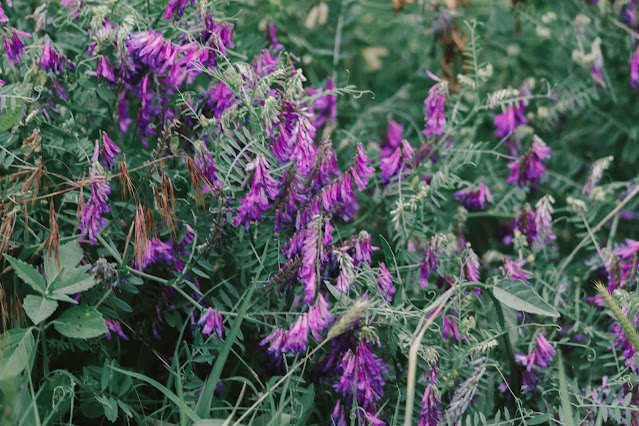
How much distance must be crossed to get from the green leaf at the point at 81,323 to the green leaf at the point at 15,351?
9 centimetres

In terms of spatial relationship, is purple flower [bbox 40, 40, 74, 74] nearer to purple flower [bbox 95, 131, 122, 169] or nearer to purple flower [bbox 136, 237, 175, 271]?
purple flower [bbox 95, 131, 122, 169]

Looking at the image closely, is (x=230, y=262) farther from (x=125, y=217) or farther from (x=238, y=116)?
(x=238, y=116)

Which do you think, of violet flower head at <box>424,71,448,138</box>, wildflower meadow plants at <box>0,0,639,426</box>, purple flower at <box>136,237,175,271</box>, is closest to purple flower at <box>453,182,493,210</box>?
wildflower meadow plants at <box>0,0,639,426</box>

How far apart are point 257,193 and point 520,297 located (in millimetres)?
751

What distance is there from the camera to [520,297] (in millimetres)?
1903

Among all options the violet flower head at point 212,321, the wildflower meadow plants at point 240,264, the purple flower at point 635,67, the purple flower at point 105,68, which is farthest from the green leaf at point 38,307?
the purple flower at point 635,67

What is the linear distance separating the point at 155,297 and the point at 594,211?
160 centimetres

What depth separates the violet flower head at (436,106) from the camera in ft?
7.47

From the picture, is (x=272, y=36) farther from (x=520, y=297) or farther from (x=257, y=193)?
(x=520, y=297)

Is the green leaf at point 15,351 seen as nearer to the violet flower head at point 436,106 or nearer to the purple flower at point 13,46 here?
the purple flower at point 13,46

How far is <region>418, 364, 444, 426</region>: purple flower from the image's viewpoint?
183 centimetres

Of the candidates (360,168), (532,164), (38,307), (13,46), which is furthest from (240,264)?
(532,164)

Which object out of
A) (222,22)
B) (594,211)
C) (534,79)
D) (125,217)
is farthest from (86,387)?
(534,79)

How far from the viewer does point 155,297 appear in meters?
2.05
